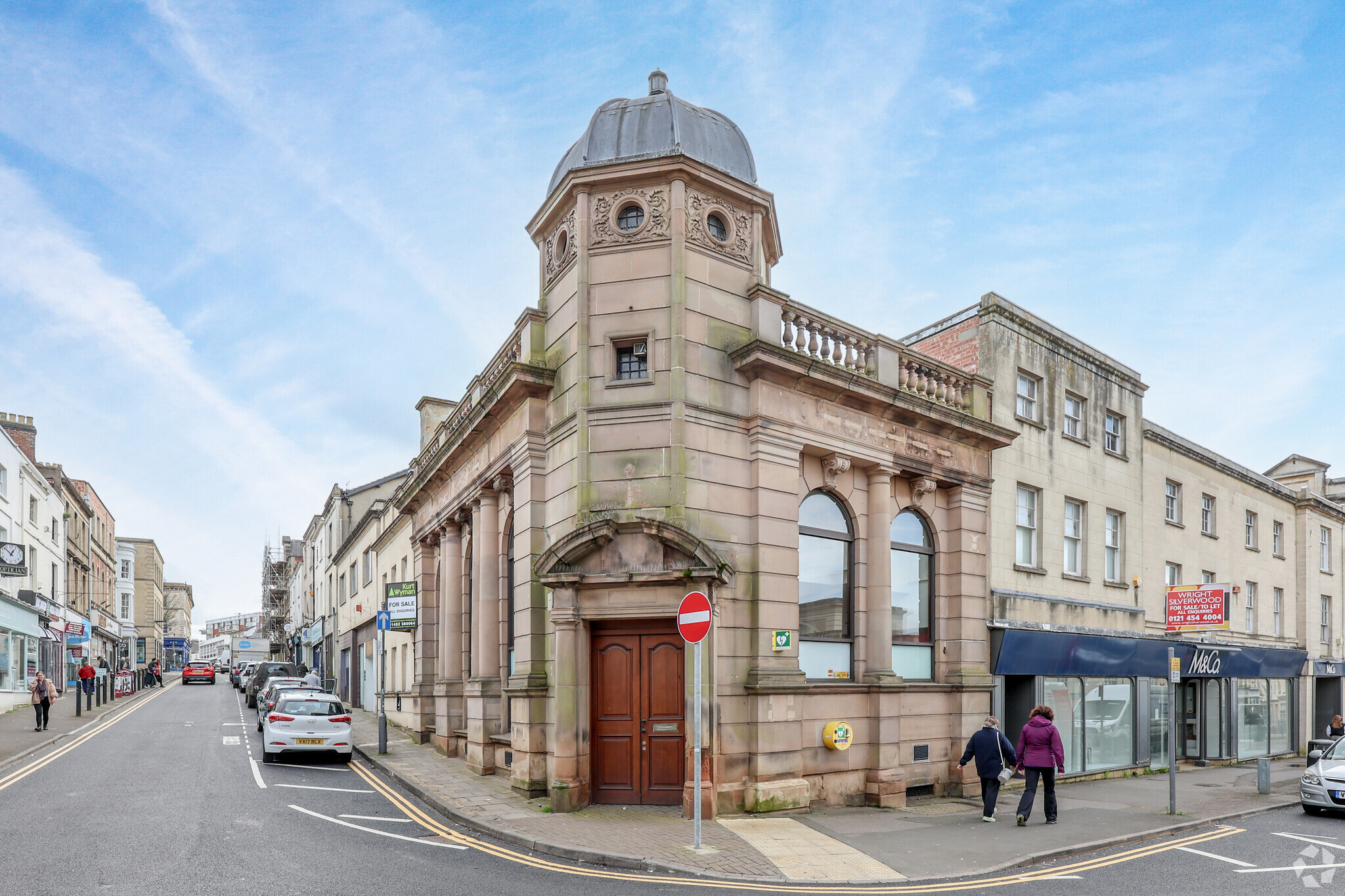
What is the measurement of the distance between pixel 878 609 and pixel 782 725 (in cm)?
316

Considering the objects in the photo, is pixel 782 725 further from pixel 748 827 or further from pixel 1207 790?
pixel 1207 790

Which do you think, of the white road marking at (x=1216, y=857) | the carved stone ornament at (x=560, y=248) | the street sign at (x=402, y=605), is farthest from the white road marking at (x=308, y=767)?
the white road marking at (x=1216, y=857)

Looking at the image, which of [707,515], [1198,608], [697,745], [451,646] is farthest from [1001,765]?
[451,646]

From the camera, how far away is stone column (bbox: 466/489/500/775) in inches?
703

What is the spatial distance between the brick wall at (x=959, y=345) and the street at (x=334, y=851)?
973 centimetres

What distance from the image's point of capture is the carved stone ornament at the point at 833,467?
52.1 ft

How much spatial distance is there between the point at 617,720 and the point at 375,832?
142 inches

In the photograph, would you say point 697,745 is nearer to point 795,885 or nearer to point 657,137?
point 795,885

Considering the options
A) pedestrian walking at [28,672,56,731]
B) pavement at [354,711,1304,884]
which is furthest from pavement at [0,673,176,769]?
pavement at [354,711,1304,884]

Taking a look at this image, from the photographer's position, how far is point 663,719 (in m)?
13.9

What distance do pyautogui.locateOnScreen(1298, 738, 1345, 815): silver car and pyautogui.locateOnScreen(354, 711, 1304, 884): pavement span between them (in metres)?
0.63

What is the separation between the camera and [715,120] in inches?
640

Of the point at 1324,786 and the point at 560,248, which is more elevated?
the point at 560,248

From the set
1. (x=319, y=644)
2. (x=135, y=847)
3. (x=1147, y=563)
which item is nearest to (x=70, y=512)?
(x=319, y=644)
